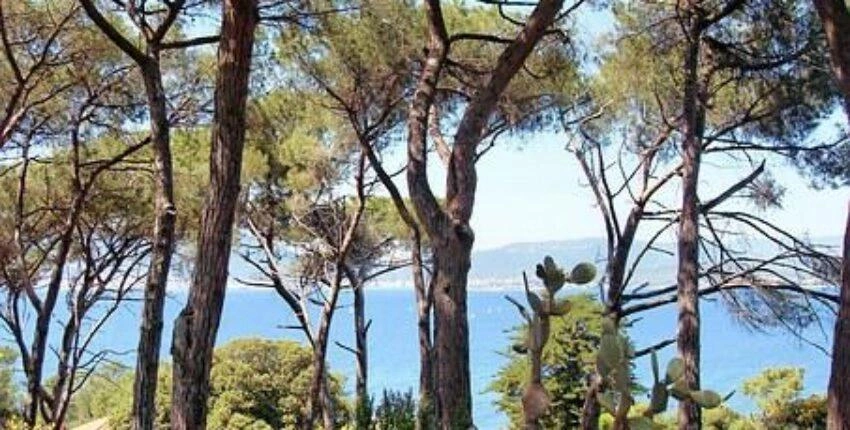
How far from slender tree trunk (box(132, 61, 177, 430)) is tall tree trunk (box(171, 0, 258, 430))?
1214 mm

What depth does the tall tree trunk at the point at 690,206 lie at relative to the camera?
623 centimetres

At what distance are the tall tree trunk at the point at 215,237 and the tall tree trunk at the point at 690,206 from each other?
3.59m

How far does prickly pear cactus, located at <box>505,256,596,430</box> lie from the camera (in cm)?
62

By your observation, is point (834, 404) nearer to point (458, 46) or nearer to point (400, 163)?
point (458, 46)

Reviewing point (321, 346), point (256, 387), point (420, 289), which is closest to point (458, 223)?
point (420, 289)

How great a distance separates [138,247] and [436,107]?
3.28 m

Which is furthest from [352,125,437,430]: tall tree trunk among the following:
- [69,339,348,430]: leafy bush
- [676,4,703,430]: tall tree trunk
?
[69,339,348,430]: leafy bush

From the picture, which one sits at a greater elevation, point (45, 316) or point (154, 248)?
point (154, 248)

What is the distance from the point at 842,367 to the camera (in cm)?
361

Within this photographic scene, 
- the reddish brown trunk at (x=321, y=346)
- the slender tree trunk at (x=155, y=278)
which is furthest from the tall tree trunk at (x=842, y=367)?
the reddish brown trunk at (x=321, y=346)

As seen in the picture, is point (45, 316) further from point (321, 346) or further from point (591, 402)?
point (591, 402)

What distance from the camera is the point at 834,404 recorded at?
11.9 feet

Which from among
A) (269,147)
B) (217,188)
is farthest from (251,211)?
(217,188)

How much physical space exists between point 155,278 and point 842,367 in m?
3.16
